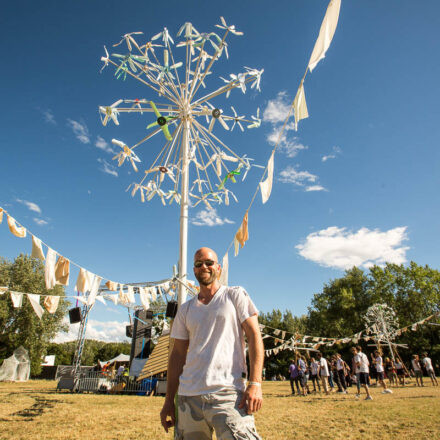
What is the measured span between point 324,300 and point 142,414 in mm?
37350

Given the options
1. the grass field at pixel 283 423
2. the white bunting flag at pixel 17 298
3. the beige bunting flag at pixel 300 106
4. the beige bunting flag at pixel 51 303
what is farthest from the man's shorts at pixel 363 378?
the white bunting flag at pixel 17 298

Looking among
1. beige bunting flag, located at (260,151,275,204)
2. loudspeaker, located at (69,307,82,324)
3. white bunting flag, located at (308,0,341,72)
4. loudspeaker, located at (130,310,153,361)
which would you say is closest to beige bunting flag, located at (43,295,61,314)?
loudspeaker, located at (69,307,82,324)

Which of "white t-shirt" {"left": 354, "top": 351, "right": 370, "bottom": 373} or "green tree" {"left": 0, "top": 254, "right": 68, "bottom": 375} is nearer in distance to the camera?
"white t-shirt" {"left": 354, "top": 351, "right": 370, "bottom": 373}

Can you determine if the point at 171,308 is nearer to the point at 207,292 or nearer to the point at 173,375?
the point at 173,375

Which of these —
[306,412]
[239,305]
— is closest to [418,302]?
[306,412]

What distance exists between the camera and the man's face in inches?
88.9

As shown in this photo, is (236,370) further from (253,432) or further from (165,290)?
(165,290)

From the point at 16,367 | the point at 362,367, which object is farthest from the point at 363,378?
the point at 16,367

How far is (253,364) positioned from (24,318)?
30.9 meters

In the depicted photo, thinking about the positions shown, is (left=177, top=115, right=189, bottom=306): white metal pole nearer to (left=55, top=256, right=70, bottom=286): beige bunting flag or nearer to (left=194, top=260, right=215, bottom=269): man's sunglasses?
(left=55, top=256, right=70, bottom=286): beige bunting flag

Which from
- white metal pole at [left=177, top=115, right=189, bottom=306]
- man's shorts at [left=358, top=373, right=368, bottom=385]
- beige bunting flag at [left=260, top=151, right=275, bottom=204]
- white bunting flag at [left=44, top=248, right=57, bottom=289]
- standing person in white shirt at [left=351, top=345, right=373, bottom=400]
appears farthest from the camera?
standing person in white shirt at [left=351, top=345, right=373, bottom=400]

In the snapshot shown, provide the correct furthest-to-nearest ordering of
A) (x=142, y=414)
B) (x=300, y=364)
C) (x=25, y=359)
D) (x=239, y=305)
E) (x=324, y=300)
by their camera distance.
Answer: (x=324, y=300)
(x=25, y=359)
(x=300, y=364)
(x=142, y=414)
(x=239, y=305)

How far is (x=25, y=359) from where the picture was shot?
80.4ft

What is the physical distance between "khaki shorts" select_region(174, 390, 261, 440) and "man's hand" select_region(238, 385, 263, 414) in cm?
3
